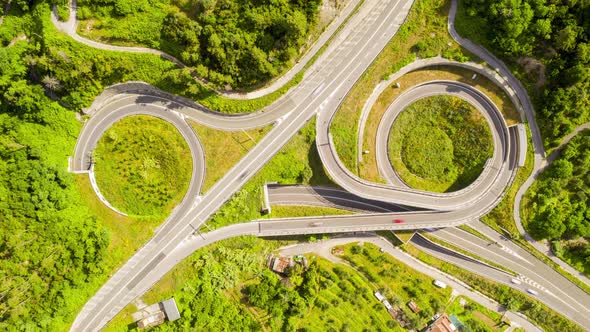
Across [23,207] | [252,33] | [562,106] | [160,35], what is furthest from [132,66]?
[562,106]

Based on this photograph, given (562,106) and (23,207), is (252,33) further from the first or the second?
(562,106)

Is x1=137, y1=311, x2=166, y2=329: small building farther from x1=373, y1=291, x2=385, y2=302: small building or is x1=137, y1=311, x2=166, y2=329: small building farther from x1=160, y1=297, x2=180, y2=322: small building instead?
x1=373, y1=291, x2=385, y2=302: small building

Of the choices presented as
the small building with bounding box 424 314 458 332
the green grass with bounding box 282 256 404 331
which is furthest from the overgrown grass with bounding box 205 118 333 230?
the small building with bounding box 424 314 458 332

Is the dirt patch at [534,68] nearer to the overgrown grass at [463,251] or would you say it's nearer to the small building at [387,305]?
the overgrown grass at [463,251]

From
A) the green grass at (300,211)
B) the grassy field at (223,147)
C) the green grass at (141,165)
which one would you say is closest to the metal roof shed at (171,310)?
the green grass at (141,165)

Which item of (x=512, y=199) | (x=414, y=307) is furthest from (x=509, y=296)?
(x=512, y=199)
